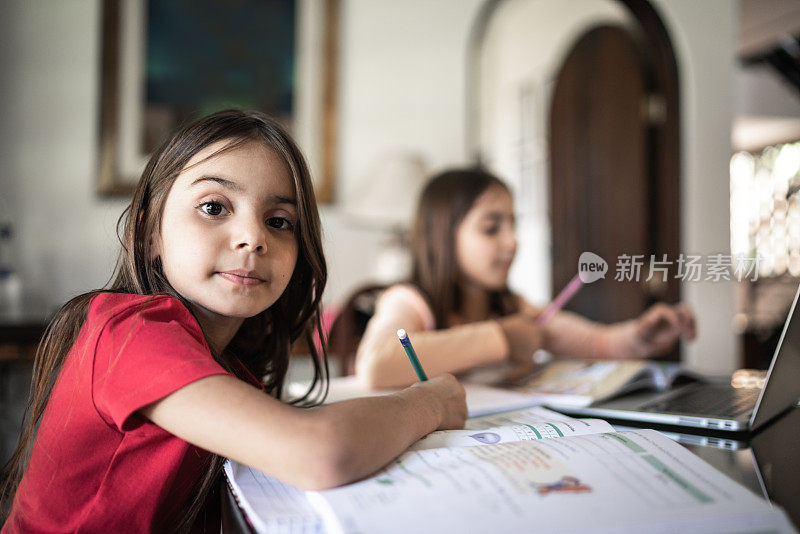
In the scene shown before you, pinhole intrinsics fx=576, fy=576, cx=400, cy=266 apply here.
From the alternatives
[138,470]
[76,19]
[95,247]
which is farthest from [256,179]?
[76,19]

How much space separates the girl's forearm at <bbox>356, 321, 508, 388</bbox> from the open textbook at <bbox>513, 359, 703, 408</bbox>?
0.29ft

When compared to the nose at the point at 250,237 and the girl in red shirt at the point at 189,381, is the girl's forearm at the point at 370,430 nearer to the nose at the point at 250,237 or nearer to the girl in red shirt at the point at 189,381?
the girl in red shirt at the point at 189,381

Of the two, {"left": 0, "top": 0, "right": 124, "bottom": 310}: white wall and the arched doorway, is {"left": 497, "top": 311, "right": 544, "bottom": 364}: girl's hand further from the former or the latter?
{"left": 0, "top": 0, "right": 124, "bottom": 310}: white wall

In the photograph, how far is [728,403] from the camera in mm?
757

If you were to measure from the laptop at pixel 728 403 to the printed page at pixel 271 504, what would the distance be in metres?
0.46

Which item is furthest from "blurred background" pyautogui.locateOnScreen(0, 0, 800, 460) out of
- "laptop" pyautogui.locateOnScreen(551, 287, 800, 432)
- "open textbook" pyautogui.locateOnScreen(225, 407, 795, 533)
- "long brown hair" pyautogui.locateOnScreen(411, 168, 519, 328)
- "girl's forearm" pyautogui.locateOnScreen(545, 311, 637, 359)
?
"open textbook" pyautogui.locateOnScreen(225, 407, 795, 533)

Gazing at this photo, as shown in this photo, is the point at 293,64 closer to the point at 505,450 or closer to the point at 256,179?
the point at 256,179

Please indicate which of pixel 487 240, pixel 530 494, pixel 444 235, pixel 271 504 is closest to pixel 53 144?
pixel 444 235

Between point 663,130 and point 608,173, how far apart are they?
25cm

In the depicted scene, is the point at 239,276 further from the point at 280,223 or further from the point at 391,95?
the point at 391,95

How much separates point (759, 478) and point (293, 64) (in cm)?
220

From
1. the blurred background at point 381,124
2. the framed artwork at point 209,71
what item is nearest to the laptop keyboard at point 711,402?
the blurred background at point 381,124

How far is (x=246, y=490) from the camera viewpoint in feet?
1.35

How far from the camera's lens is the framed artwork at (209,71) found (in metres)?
2.08
